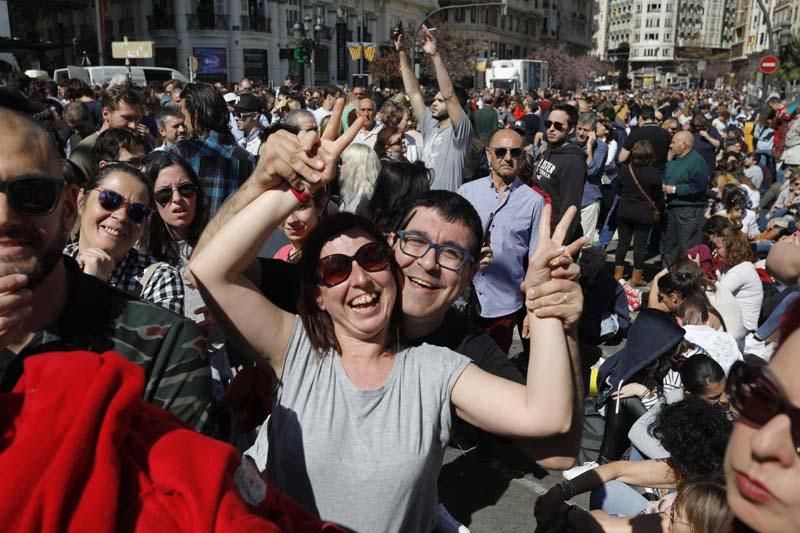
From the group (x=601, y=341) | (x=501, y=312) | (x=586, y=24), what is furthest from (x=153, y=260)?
(x=586, y=24)

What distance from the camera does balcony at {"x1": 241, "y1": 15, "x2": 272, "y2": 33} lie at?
41.8 m

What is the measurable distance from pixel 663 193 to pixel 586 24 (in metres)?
109

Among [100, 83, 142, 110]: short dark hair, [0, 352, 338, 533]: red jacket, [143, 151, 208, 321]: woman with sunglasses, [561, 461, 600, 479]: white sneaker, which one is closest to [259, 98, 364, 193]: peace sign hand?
[0, 352, 338, 533]: red jacket

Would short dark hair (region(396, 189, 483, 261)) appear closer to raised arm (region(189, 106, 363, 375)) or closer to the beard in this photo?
raised arm (region(189, 106, 363, 375))

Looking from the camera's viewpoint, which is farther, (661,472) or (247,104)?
(247,104)

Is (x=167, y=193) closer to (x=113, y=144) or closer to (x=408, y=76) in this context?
(x=113, y=144)

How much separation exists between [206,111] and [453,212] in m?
3.25

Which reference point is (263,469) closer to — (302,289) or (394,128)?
(302,289)

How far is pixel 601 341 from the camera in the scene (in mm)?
4824

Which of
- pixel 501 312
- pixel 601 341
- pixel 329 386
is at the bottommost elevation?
pixel 601 341

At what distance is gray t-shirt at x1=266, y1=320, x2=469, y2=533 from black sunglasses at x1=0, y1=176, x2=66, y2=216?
825 millimetres

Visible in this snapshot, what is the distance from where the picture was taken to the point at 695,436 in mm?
2922

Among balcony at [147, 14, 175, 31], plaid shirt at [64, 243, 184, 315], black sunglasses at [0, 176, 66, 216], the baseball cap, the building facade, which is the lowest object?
plaid shirt at [64, 243, 184, 315]

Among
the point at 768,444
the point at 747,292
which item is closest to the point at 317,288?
the point at 768,444
